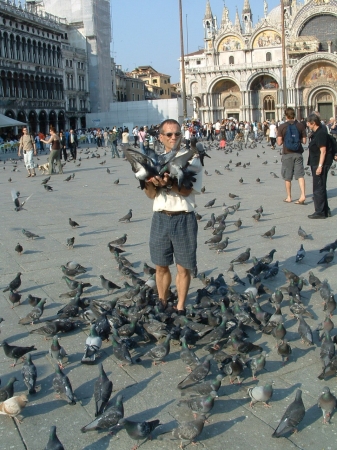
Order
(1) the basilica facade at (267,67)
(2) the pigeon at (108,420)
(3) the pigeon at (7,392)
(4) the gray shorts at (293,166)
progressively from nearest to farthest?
(2) the pigeon at (108,420), (3) the pigeon at (7,392), (4) the gray shorts at (293,166), (1) the basilica facade at (267,67)

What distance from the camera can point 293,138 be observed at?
867cm

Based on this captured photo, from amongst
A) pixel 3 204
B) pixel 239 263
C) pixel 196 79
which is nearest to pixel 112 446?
pixel 239 263

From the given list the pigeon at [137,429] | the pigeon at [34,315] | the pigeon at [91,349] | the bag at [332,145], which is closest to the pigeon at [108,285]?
the pigeon at [34,315]

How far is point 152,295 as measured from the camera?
4.65 metres

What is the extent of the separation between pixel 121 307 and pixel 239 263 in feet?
6.46

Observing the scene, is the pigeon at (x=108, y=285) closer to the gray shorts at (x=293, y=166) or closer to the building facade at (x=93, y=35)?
the gray shorts at (x=293, y=166)

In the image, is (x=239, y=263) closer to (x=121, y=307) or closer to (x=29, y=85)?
(x=121, y=307)

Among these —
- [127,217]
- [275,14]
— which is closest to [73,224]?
[127,217]

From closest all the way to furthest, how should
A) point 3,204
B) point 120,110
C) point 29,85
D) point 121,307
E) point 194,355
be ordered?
point 194,355 < point 121,307 < point 3,204 < point 29,85 < point 120,110

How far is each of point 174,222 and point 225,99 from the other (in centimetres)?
5340

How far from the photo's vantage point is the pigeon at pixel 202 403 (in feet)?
9.60

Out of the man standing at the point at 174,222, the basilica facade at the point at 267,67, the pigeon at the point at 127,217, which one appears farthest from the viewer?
the basilica facade at the point at 267,67

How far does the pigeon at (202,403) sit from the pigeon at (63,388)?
2.33 feet

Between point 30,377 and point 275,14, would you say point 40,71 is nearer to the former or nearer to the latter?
point 275,14
